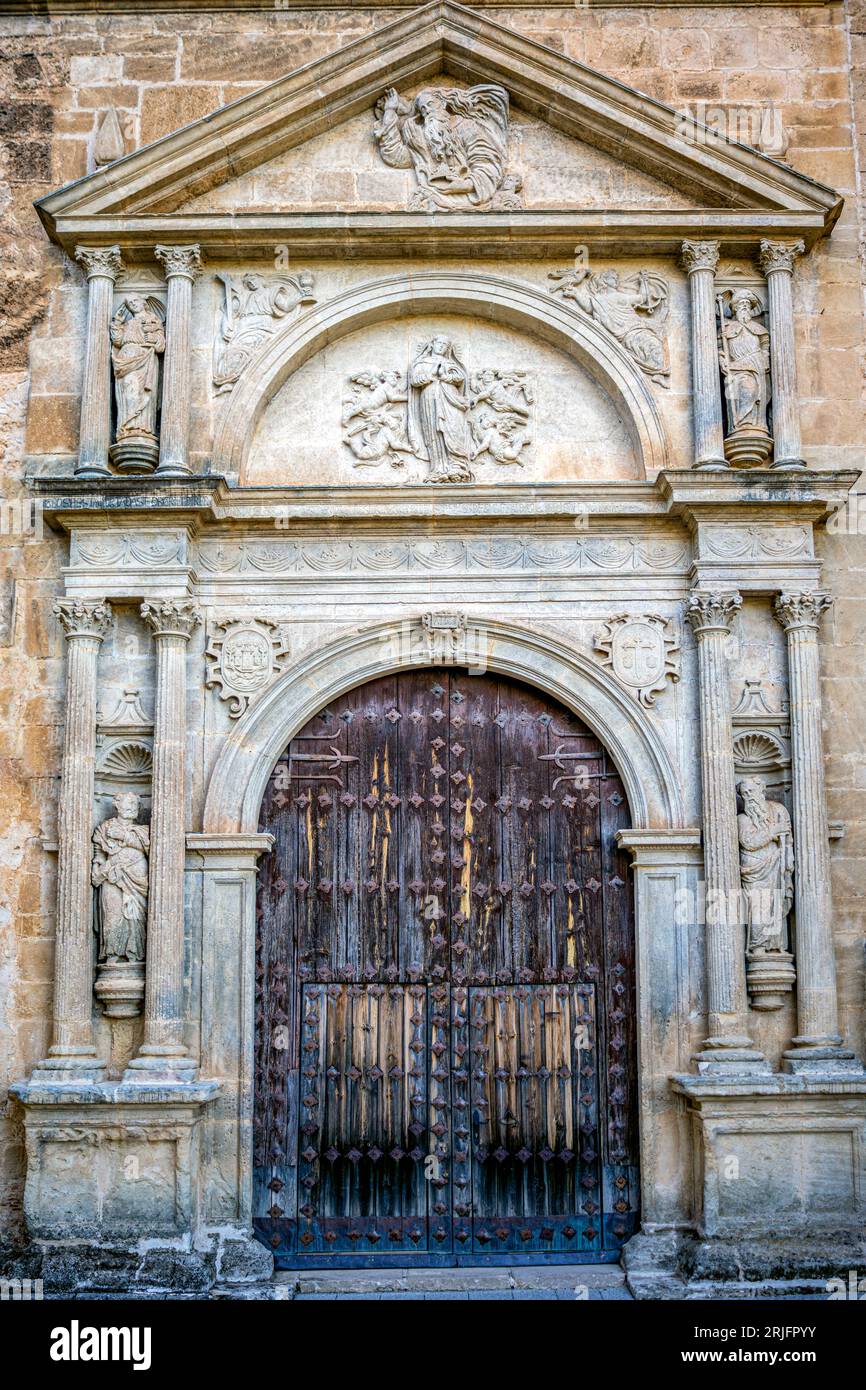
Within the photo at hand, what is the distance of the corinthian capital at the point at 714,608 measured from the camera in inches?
309

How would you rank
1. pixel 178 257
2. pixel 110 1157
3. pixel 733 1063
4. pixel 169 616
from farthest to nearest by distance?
pixel 178 257
pixel 169 616
pixel 733 1063
pixel 110 1157

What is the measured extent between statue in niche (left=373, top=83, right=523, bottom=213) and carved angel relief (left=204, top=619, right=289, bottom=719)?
2635 millimetres

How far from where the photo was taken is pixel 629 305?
331 inches

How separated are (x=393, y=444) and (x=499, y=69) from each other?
7.41 ft

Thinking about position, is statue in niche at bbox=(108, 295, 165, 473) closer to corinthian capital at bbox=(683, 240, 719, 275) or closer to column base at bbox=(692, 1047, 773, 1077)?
corinthian capital at bbox=(683, 240, 719, 275)

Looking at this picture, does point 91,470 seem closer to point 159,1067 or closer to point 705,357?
point 159,1067

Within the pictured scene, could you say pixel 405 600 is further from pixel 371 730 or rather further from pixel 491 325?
pixel 491 325

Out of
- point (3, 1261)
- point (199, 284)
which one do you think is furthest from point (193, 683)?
point (3, 1261)

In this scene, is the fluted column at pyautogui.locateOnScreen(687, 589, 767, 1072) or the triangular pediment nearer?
the fluted column at pyautogui.locateOnScreen(687, 589, 767, 1072)

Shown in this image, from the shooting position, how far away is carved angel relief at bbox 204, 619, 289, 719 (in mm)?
7992

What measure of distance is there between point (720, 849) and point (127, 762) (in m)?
3.23

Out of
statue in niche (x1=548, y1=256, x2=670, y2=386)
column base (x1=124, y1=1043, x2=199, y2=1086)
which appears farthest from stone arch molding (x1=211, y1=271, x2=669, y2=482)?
column base (x1=124, y1=1043, x2=199, y2=1086)

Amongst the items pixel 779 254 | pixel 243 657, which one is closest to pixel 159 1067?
pixel 243 657

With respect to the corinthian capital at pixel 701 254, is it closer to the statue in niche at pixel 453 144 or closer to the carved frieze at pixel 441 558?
the statue in niche at pixel 453 144
